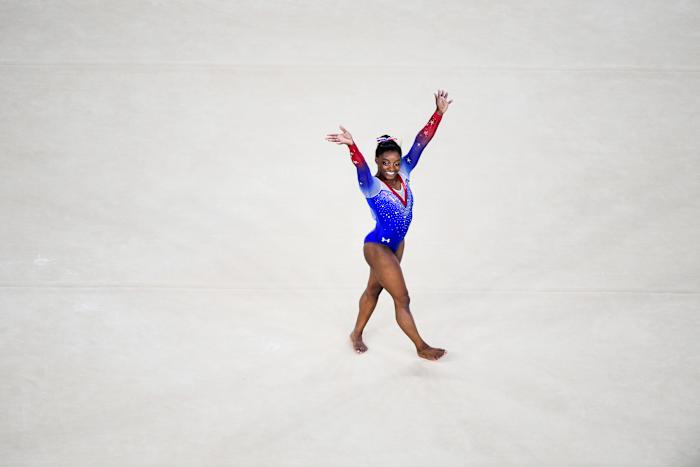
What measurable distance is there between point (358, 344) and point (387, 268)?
68 cm

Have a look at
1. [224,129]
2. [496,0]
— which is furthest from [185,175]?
[496,0]

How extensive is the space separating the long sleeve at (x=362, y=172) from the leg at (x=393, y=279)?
0.38 meters

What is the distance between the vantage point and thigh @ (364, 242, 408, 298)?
5.43 meters

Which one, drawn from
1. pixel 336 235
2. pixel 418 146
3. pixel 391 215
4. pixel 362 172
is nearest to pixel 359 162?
pixel 362 172

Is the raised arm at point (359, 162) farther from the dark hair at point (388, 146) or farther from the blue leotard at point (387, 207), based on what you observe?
the dark hair at point (388, 146)

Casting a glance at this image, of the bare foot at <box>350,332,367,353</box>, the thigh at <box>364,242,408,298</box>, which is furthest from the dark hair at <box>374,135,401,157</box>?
the bare foot at <box>350,332,367,353</box>

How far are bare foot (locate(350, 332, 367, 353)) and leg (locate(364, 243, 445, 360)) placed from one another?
38 cm

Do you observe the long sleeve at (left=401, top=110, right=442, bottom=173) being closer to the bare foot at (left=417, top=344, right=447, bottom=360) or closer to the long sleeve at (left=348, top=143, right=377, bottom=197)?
the long sleeve at (left=348, top=143, right=377, bottom=197)

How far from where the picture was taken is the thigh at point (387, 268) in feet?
17.8

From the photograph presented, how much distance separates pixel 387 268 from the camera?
5430 millimetres

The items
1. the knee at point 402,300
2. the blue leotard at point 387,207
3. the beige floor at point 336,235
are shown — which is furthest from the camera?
the knee at point 402,300

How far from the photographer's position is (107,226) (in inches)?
284

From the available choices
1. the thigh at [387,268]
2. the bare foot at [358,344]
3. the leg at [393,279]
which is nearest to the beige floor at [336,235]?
the bare foot at [358,344]

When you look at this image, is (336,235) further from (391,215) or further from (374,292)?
(391,215)
